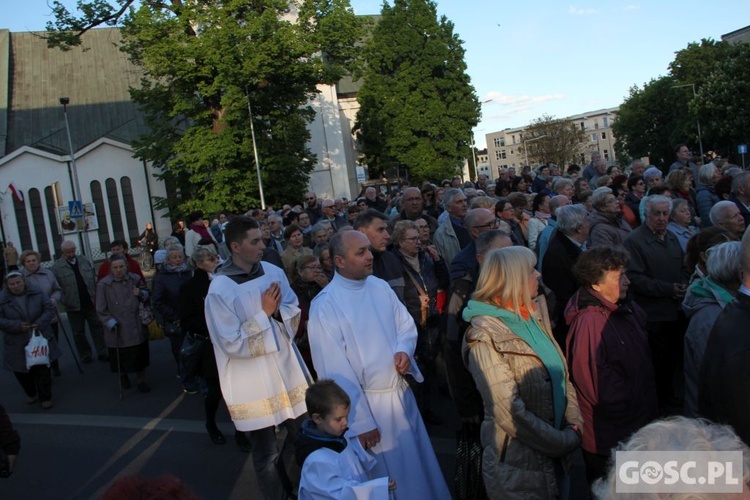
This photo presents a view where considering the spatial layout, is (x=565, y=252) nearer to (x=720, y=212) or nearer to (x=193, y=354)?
(x=720, y=212)

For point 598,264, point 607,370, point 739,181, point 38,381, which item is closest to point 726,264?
point 598,264

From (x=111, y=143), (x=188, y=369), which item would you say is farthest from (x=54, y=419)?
(x=111, y=143)

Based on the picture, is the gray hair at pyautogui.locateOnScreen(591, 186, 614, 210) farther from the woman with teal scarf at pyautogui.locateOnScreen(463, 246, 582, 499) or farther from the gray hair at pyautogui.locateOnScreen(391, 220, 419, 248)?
the woman with teal scarf at pyautogui.locateOnScreen(463, 246, 582, 499)

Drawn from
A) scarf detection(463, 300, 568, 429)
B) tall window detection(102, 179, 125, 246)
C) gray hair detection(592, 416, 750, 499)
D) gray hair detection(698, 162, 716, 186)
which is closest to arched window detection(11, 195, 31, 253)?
tall window detection(102, 179, 125, 246)

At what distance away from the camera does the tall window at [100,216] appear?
136ft

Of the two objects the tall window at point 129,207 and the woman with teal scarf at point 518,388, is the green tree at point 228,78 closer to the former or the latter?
the tall window at point 129,207

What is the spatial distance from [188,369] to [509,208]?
14.2 feet

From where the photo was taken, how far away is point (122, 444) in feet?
23.9

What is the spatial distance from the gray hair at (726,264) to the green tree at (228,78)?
26.3 meters

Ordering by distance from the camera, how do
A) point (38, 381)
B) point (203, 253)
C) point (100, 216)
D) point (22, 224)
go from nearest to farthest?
point (203, 253)
point (38, 381)
point (22, 224)
point (100, 216)

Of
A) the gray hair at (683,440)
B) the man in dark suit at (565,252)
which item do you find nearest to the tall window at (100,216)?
the man in dark suit at (565,252)

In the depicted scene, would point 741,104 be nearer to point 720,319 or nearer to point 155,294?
point 155,294

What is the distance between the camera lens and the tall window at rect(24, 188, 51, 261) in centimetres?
4022

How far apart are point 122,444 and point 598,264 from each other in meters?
5.46
